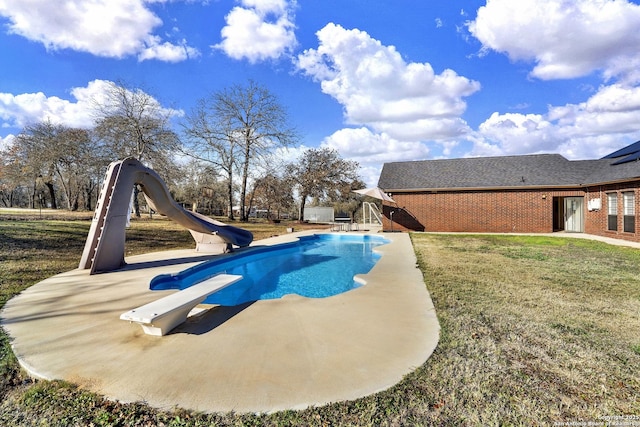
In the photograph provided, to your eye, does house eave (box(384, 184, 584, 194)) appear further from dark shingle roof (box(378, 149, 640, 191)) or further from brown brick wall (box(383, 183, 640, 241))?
brown brick wall (box(383, 183, 640, 241))

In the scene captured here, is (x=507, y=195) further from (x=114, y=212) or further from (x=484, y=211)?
(x=114, y=212)

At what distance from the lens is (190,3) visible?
→ 10109 millimetres

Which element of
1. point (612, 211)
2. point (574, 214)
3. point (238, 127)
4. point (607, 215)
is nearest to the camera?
point (612, 211)

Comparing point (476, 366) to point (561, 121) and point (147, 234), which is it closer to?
point (147, 234)

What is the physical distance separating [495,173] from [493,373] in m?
18.3

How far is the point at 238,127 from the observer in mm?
24250

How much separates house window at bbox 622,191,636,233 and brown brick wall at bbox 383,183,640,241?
226 centimetres

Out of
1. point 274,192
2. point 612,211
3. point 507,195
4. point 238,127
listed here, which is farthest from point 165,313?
point 274,192

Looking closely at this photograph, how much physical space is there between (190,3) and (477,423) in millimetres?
13136

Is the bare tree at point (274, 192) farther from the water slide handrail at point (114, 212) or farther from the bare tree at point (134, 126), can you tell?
the water slide handrail at point (114, 212)

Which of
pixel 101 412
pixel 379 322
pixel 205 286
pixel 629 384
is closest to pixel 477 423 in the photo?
pixel 629 384

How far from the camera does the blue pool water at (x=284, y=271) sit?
655cm

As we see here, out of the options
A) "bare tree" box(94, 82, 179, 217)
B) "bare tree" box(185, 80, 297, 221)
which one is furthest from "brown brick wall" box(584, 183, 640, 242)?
"bare tree" box(94, 82, 179, 217)

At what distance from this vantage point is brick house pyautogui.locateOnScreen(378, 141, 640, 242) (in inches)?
607
